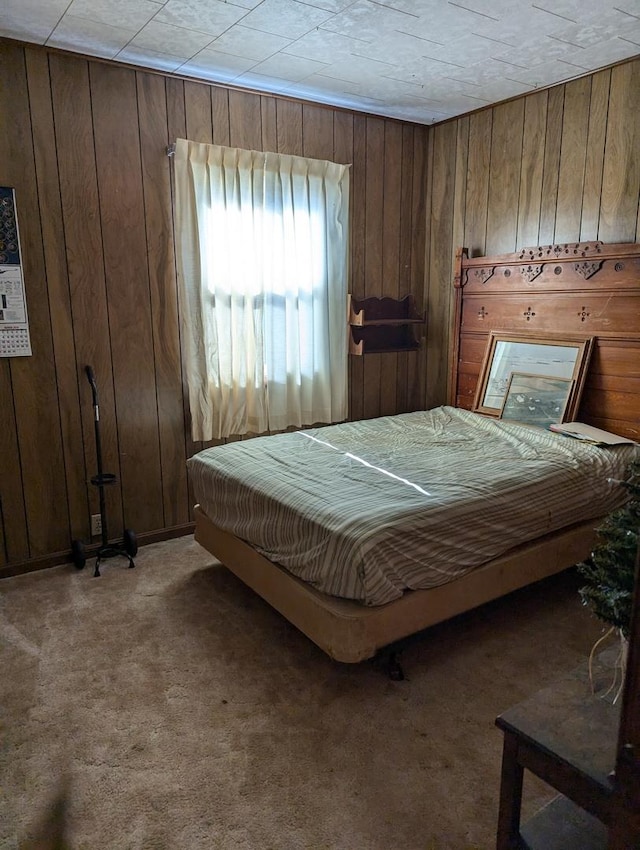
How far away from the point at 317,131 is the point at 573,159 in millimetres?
1605

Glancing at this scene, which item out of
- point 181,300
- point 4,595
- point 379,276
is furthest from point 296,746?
point 379,276

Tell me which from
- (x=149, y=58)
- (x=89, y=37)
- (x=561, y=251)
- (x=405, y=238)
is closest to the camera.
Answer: (x=89, y=37)

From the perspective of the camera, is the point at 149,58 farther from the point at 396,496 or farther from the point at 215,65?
the point at 396,496

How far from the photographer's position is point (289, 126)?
3.79m

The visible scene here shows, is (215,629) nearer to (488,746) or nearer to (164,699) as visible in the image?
(164,699)

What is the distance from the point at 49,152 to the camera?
10.0 feet

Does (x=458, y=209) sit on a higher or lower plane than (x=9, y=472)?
higher

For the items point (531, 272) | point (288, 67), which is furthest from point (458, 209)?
point (288, 67)

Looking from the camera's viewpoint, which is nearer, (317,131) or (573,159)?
(573,159)

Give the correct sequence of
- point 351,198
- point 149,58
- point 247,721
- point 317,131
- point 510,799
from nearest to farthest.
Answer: point 510,799 < point 247,721 < point 149,58 < point 317,131 < point 351,198

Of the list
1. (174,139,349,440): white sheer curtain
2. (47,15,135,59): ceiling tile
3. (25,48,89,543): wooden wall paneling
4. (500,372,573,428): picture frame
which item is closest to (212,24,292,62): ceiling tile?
(47,15,135,59): ceiling tile

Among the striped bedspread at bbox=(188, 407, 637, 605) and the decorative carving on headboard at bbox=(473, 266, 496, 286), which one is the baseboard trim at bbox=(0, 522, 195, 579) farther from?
the decorative carving on headboard at bbox=(473, 266, 496, 286)

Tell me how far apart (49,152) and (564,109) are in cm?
291

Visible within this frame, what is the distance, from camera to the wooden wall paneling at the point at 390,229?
4.27 metres
